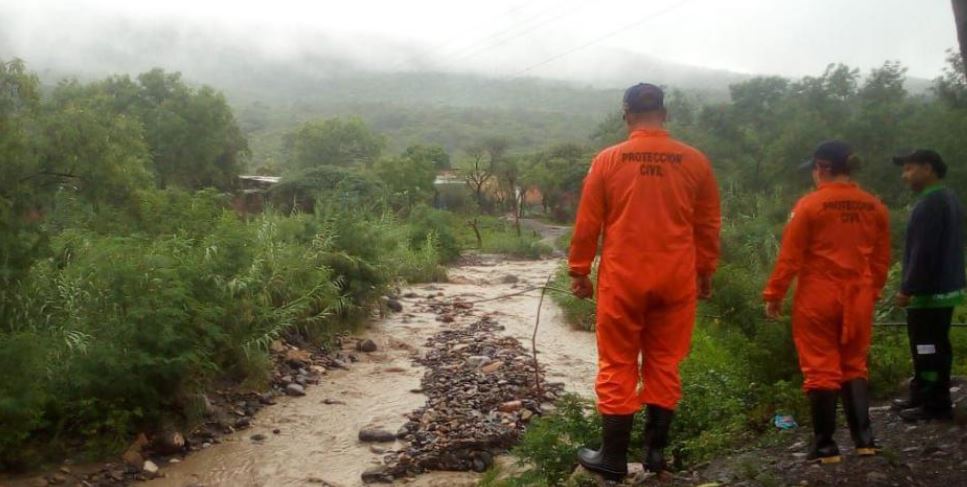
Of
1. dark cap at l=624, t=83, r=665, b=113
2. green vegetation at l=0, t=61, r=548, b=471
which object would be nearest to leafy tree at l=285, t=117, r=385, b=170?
green vegetation at l=0, t=61, r=548, b=471

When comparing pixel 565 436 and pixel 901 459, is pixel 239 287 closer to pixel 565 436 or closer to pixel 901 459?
pixel 565 436

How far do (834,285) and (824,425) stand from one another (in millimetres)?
662

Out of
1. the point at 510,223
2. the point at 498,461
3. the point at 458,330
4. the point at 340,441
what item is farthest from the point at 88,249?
the point at 510,223

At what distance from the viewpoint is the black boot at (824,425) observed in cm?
368

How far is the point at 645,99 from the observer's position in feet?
12.1

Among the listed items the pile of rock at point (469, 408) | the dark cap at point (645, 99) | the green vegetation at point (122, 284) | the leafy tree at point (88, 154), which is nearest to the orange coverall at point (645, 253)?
the dark cap at point (645, 99)

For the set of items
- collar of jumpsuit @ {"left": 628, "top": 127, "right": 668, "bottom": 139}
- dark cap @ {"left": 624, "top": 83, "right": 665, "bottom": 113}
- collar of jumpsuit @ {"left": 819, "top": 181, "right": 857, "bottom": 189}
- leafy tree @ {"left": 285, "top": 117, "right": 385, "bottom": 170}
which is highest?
leafy tree @ {"left": 285, "top": 117, "right": 385, "bottom": 170}

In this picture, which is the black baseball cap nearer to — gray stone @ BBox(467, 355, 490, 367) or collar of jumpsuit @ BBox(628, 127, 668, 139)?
collar of jumpsuit @ BBox(628, 127, 668, 139)

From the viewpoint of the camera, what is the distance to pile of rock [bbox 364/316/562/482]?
20.6 ft

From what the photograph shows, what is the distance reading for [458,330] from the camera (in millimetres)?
12297

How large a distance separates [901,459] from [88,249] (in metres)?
7.44

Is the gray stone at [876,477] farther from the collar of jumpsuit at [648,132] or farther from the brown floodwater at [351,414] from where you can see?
the brown floodwater at [351,414]

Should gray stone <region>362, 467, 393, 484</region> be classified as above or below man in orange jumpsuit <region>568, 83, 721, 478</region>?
below

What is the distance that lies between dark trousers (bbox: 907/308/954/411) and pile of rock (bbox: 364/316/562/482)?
105 inches
